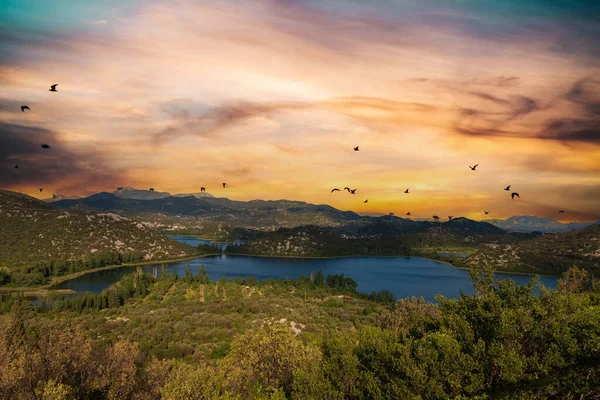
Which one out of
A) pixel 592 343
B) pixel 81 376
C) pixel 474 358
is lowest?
pixel 81 376

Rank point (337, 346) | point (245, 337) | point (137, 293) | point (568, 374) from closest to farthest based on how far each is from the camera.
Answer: point (568, 374) < point (337, 346) < point (245, 337) < point (137, 293)

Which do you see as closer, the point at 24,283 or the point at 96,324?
the point at 96,324

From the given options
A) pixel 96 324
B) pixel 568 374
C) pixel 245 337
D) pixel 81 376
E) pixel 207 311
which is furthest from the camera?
pixel 207 311

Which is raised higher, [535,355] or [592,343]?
[592,343]

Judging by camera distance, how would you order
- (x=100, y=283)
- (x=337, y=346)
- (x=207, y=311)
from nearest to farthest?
1. (x=337, y=346)
2. (x=207, y=311)
3. (x=100, y=283)

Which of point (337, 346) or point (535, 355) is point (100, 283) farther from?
point (535, 355)

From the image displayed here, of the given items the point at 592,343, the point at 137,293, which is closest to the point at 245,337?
the point at 592,343

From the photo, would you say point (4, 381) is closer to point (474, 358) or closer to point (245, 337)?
point (245, 337)

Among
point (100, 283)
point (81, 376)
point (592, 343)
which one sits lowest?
point (100, 283)

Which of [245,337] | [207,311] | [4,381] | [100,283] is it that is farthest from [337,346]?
[100,283]

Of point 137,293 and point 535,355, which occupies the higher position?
point 535,355
